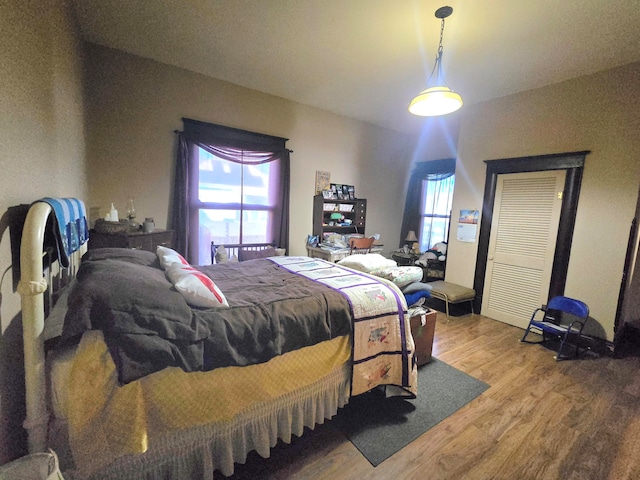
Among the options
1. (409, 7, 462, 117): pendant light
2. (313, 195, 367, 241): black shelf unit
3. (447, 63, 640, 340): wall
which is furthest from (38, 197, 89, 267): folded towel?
(447, 63, 640, 340): wall

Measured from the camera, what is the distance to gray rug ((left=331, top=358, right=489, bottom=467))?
1.60 meters

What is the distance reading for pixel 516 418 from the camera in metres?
1.83

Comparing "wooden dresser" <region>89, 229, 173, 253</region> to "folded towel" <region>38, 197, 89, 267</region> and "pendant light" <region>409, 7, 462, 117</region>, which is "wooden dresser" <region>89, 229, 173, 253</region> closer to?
"folded towel" <region>38, 197, 89, 267</region>

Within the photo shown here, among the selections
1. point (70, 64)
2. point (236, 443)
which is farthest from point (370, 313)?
point (70, 64)

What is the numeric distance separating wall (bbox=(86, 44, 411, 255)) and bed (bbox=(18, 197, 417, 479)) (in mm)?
1443

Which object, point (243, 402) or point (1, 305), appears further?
point (243, 402)

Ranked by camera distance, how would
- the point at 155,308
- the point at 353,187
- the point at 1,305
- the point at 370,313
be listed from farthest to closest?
the point at 353,187
the point at 370,313
the point at 155,308
the point at 1,305

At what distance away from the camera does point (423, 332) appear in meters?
2.31

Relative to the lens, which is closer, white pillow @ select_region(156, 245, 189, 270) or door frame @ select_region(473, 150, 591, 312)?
white pillow @ select_region(156, 245, 189, 270)

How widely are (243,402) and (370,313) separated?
34.0 inches

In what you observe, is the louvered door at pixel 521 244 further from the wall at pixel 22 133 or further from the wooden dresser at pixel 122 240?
the wall at pixel 22 133

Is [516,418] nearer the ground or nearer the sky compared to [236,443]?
nearer the ground

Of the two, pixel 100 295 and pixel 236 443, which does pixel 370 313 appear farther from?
pixel 100 295

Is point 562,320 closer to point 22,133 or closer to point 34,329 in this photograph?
point 34,329
